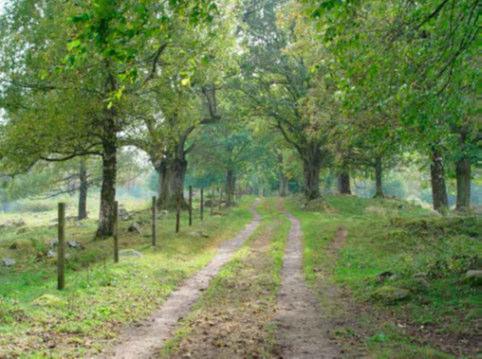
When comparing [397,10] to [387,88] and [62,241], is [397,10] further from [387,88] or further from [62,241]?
[62,241]

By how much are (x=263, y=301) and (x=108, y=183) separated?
47.1 ft

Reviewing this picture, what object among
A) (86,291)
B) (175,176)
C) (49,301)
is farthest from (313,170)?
(49,301)

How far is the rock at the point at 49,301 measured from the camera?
1065 cm

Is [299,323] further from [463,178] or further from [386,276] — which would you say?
[463,178]

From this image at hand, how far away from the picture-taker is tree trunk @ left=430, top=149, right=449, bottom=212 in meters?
25.8

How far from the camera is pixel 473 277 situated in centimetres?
1187

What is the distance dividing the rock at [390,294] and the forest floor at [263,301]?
31 mm

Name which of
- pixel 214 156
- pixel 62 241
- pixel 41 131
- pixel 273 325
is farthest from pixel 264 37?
pixel 273 325

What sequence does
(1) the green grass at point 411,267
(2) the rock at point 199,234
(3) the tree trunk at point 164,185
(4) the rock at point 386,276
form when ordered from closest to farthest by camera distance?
1. (1) the green grass at point 411,267
2. (4) the rock at point 386,276
3. (2) the rock at point 199,234
4. (3) the tree trunk at point 164,185

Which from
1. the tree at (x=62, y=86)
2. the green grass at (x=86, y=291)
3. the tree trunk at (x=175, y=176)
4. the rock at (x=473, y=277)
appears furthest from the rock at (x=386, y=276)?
the tree trunk at (x=175, y=176)

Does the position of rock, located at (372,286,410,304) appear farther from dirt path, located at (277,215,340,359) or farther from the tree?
the tree

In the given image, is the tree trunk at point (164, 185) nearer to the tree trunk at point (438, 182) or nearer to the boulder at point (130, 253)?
the boulder at point (130, 253)

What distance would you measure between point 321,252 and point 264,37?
2832 cm

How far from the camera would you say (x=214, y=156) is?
50.8 metres
